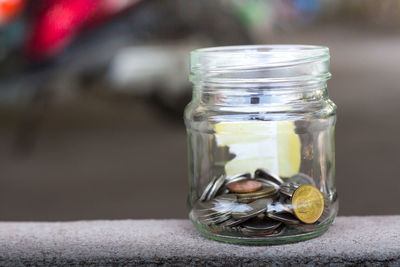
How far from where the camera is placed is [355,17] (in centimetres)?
2572

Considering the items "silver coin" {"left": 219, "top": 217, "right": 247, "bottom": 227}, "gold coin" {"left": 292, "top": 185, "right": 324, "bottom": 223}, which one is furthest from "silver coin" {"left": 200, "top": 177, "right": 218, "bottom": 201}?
"gold coin" {"left": 292, "top": 185, "right": 324, "bottom": 223}

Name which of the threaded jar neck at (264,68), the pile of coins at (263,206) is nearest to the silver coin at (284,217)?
the pile of coins at (263,206)

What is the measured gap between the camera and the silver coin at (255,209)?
1.34 metres

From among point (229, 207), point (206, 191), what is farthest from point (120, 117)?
point (229, 207)

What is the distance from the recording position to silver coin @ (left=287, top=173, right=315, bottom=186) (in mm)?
1498

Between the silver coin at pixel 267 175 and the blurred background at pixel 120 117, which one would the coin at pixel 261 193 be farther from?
the blurred background at pixel 120 117

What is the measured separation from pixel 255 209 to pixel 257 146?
175mm

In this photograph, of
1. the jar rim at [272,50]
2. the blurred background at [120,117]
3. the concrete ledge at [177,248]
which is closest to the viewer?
the concrete ledge at [177,248]

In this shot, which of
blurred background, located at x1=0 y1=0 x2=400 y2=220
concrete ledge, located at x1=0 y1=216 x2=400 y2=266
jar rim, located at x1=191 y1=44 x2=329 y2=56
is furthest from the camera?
blurred background, located at x1=0 y1=0 x2=400 y2=220

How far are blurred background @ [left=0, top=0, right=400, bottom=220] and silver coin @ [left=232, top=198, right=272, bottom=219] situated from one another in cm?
274

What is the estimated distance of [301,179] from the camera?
151cm

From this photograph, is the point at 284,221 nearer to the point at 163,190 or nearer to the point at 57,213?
the point at 57,213

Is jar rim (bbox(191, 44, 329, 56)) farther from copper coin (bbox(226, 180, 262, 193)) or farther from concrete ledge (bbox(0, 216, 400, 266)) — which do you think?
concrete ledge (bbox(0, 216, 400, 266))

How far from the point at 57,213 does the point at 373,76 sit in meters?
8.38
